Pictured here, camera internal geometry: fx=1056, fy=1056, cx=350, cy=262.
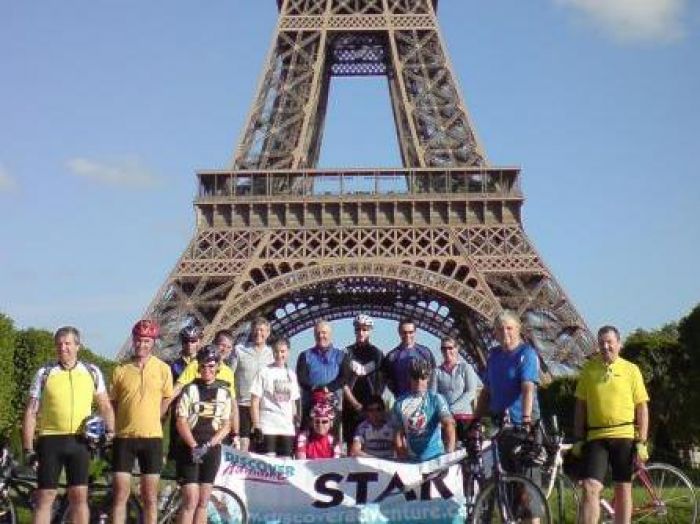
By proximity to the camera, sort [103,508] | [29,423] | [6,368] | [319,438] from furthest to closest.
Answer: [6,368]
[319,438]
[103,508]
[29,423]

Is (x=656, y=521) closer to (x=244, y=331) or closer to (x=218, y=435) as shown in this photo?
(x=218, y=435)

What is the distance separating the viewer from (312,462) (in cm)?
907

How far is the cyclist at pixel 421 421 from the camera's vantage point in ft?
28.0

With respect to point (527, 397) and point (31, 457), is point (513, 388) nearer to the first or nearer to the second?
point (527, 397)

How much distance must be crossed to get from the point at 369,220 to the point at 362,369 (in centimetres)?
2394

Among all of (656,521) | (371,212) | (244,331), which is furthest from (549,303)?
(656,521)

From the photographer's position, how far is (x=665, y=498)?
334 inches

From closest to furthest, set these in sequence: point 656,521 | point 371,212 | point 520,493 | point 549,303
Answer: point 520,493 → point 656,521 → point 549,303 → point 371,212

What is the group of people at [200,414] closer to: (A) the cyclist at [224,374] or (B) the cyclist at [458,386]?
(A) the cyclist at [224,374]

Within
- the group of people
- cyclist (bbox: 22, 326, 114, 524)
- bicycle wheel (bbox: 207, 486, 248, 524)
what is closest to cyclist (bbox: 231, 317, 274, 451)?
bicycle wheel (bbox: 207, 486, 248, 524)

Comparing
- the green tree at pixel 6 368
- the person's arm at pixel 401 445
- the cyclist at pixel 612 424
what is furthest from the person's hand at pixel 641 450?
the green tree at pixel 6 368

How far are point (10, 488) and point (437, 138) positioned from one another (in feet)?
94.1

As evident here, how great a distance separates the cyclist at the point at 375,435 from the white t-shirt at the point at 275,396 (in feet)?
2.16

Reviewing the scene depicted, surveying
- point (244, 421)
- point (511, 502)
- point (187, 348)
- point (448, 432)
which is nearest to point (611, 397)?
point (511, 502)
